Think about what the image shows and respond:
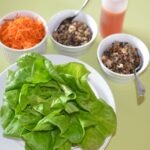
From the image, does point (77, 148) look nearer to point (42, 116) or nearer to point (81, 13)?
point (42, 116)

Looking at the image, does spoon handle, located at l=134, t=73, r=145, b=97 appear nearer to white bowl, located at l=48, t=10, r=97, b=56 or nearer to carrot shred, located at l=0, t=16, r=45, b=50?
white bowl, located at l=48, t=10, r=97, b=56

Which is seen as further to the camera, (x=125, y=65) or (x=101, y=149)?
(x=125, y=65)

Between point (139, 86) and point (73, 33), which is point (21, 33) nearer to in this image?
point (73, 33)

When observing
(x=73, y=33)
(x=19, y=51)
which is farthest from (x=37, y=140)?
(x=73, y=33)

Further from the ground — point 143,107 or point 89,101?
point 89,101

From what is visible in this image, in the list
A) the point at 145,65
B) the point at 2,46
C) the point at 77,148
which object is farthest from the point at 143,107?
the point at 2,46

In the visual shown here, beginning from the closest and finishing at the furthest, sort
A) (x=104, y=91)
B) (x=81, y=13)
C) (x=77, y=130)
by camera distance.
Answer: (x=77, y=130)
(x=104, y=91)
(x=81, y=13)
